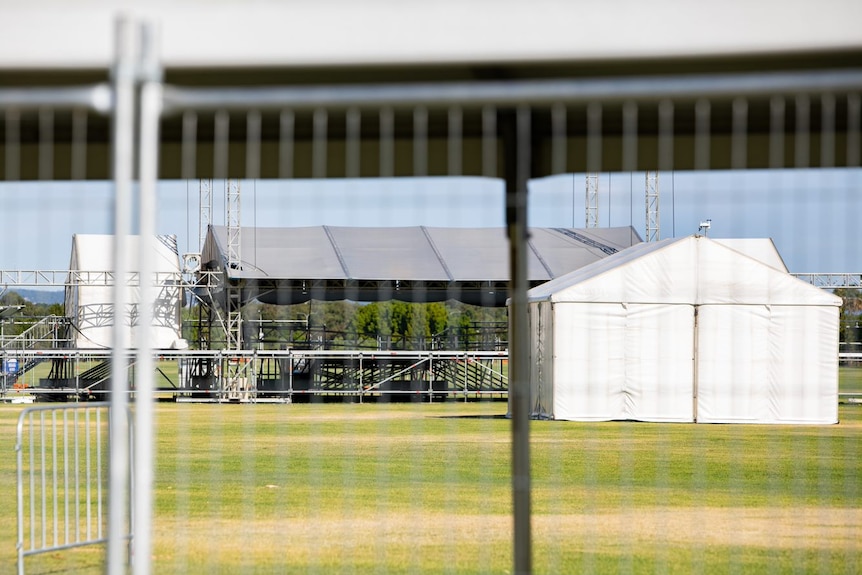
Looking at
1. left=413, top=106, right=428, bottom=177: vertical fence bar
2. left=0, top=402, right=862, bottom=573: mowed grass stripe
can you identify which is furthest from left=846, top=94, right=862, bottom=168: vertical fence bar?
left=0, top=402, right=862, bottom=573: mowed grass stripe

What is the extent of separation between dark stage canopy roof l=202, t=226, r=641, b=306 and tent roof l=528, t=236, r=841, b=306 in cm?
673

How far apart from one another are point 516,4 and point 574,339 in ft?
42.2

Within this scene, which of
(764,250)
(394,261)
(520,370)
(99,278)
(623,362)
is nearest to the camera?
(520,370)

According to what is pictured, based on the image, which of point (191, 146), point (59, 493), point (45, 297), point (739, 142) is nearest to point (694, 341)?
point (45, 297)

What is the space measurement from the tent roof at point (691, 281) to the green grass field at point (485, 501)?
2.05m

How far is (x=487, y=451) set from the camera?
Result: 12.0 meters

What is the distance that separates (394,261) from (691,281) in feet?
30.4

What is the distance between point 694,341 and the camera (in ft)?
51.0

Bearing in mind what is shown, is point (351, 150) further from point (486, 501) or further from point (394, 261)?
point (394, 261)

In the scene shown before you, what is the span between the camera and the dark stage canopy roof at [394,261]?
2279 cm

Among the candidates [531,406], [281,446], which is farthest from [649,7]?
[531,406]

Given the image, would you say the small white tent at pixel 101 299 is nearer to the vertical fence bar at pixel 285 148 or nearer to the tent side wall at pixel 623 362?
the tent side wall at pixel 623 362

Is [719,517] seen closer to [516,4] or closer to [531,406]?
[516,4]

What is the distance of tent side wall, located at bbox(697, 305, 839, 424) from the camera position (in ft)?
50.6
